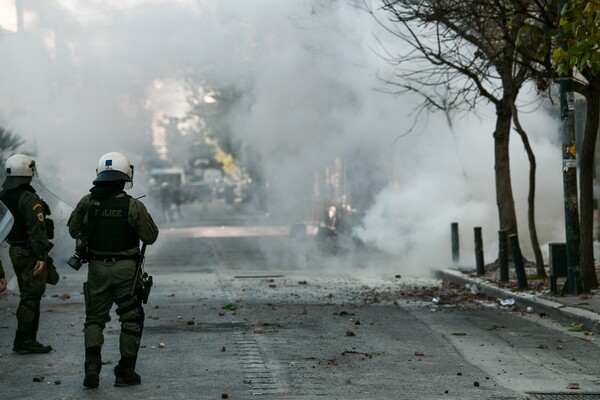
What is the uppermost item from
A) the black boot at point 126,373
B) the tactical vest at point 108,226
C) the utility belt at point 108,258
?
the tactical vest at point 108,226

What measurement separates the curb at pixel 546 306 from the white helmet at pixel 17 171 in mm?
5658

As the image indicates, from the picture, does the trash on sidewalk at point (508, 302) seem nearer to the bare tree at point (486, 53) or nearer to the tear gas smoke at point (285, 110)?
the bare tree at point (486, 53)

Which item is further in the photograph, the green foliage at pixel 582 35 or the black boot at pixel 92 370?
the green foliage at pixel 582 35

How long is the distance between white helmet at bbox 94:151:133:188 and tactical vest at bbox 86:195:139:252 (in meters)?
0.19

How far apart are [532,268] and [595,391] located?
10.5 m

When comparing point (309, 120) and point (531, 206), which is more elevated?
point (309, 120)

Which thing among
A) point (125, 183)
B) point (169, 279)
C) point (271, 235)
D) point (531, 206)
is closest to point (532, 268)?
point (531, 206)

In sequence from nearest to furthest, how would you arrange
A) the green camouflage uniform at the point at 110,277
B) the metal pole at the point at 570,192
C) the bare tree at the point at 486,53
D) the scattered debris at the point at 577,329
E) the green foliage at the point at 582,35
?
the green camouflage uniform at the point at 110,277
the green foliage at the point at 582,35
the scattered debris at the point at 577,329
the metal pole at the point at 570,192
the bare tree at the point at 486,53

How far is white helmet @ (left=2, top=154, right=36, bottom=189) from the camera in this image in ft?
31.0

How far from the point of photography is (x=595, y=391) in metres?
7.52

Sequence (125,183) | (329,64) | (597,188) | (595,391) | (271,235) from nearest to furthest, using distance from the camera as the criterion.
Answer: (595,391)
(125,183)
(597,188)
(329,64)
(271,235)

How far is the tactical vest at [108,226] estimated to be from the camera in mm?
7867

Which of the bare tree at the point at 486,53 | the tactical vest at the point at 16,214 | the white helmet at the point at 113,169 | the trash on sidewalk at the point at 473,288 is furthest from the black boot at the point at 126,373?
the trash on sidewalk at the point at 473,288

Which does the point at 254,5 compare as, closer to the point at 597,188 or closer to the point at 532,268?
the point at 597,188
